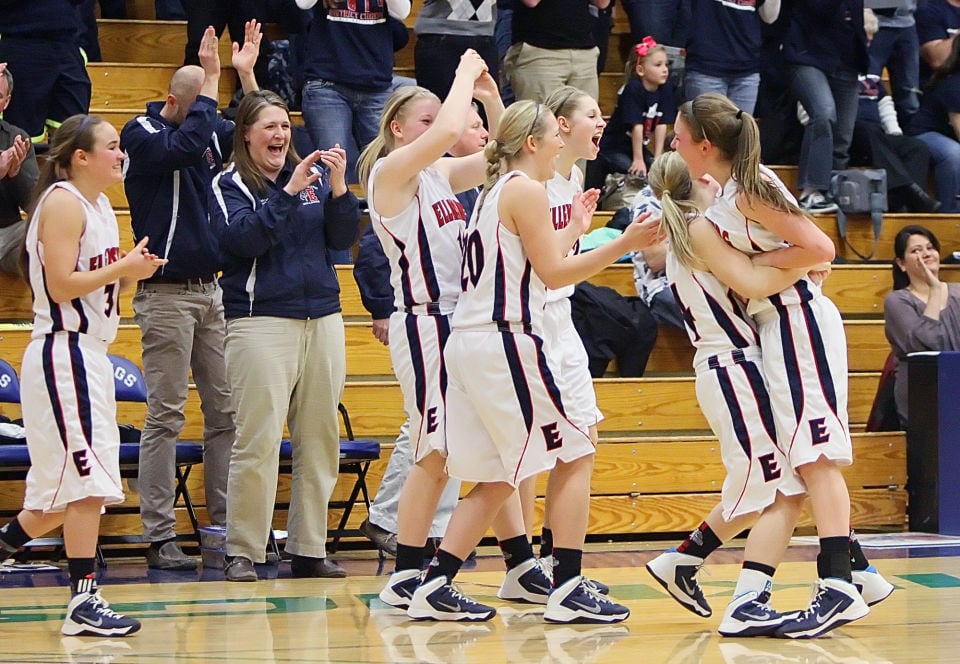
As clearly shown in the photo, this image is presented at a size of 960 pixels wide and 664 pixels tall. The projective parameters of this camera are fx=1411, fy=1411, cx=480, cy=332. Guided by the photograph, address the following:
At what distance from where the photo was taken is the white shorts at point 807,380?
3.92 meters

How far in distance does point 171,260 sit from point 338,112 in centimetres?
204

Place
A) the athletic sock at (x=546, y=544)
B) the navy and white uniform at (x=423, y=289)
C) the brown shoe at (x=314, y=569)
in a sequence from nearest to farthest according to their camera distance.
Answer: the navy and white uniform at (x=423, y=289)
the athletic sock at (x=546, y=544)
the brown shoe at (x=314, y=569)

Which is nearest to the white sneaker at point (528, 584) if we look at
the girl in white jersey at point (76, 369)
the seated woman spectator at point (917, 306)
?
the girl in white jersey at point (76, 369)

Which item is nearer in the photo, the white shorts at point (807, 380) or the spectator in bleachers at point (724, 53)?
the white shorts at point (807, 380)

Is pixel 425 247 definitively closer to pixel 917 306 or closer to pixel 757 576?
pixel 757 576

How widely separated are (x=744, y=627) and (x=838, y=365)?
2.57 ft

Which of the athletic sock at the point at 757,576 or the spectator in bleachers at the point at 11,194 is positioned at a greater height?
the spectator in bleachers at the point at 11,194

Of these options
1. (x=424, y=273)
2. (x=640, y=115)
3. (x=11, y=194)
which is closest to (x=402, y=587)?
(x=424, y=273)

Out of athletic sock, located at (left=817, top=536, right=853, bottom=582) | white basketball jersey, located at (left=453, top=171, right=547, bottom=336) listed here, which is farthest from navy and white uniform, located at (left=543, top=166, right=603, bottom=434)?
athletic sock, located at (left=817, top=536, right=853, bottom=582)

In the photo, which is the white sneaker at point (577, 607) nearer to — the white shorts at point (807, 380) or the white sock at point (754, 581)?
the white sock at point (754, 581)

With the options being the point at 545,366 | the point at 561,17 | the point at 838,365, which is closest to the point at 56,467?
the point at 545,366

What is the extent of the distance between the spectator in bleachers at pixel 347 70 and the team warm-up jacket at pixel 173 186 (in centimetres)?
168

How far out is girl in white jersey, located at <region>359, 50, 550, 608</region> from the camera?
4.27 metres

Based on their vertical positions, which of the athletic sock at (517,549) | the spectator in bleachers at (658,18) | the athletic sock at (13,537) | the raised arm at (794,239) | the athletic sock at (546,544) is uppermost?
the spectator in bleachers at (658,18)
